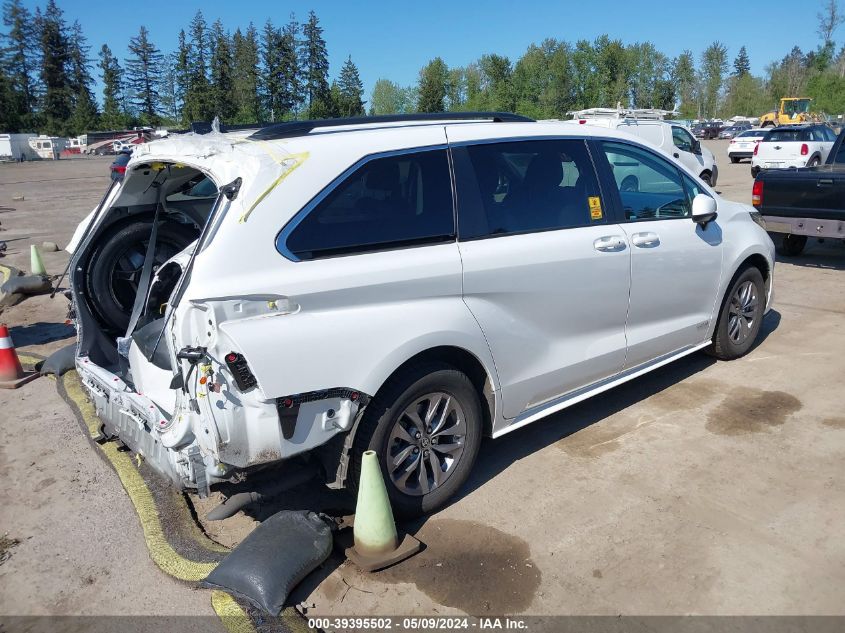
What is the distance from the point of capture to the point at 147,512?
3.87 m

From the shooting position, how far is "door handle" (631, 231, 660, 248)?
14.5 ft

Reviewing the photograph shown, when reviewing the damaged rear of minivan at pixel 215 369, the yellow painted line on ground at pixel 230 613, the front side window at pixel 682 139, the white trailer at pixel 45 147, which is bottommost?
the yellow painted line on ground at pixel 230 613

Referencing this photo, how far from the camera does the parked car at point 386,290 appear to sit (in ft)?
9.68

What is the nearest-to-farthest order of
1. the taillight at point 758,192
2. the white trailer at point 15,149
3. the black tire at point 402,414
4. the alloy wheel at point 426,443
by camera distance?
the black tire at point 402,414 → the alloy wheel at point 426,443 → the taillight at point 758,192 → the white trailer at point 15,149

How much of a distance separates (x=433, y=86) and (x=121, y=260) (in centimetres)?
8209

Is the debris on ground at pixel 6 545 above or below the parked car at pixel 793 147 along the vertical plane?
below

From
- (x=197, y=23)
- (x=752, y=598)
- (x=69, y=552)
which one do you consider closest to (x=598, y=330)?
(x=752, y=598)

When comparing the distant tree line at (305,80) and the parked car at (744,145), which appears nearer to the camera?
the parked car at (744,145)

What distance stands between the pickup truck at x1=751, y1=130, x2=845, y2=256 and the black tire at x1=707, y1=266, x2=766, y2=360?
12.0 feet

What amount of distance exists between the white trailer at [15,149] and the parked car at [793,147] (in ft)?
180

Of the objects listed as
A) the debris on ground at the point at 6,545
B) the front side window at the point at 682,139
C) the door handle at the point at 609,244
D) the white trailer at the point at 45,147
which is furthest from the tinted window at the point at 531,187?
the white trailer at the point at 45,147

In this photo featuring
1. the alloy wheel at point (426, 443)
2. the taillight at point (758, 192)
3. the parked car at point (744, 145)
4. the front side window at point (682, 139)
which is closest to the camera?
the alloy wheel at point (426, 443)

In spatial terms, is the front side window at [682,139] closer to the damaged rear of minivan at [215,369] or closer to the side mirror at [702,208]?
the side mirror at [702,208]

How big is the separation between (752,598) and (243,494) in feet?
8.63
